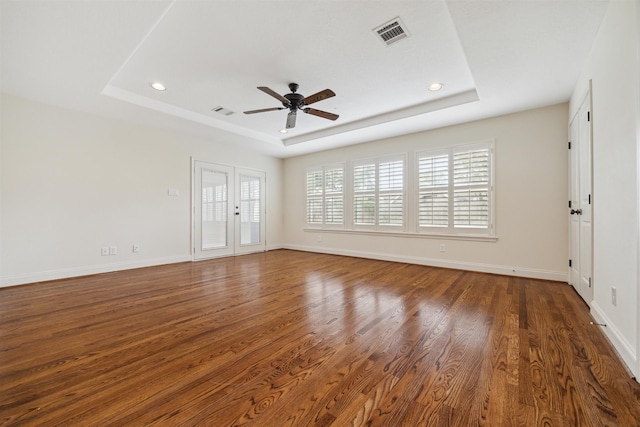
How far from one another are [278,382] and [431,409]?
82 cm

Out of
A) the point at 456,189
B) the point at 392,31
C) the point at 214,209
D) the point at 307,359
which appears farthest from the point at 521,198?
the point at 214,209

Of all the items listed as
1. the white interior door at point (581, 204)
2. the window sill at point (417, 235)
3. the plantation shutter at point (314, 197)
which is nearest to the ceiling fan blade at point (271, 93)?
the white interior door at point (581, 204)

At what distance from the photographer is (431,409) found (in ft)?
4.35

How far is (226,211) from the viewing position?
19.9ft

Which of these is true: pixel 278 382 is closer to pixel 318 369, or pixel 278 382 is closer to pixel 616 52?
pixel 318 369

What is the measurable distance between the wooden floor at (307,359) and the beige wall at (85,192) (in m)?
0.72

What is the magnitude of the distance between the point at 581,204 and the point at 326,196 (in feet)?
14.9

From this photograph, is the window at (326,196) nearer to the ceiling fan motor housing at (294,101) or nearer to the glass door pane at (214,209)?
the glass door pane at (214,209)

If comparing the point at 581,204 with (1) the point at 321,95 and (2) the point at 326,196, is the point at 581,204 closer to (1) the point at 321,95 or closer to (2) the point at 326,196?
(1) the point at 321,95

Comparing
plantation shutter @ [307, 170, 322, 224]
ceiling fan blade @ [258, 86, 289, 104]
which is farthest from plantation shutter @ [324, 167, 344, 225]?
ceiling fan blade @ [258, 86, 289, 104]

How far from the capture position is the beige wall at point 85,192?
11.9ft

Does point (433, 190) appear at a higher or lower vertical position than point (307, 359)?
higher

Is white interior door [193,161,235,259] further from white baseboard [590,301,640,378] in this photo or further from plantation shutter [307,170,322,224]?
white baseboard [590,301,640,378]

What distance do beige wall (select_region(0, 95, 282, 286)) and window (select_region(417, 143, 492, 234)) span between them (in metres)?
4.56
